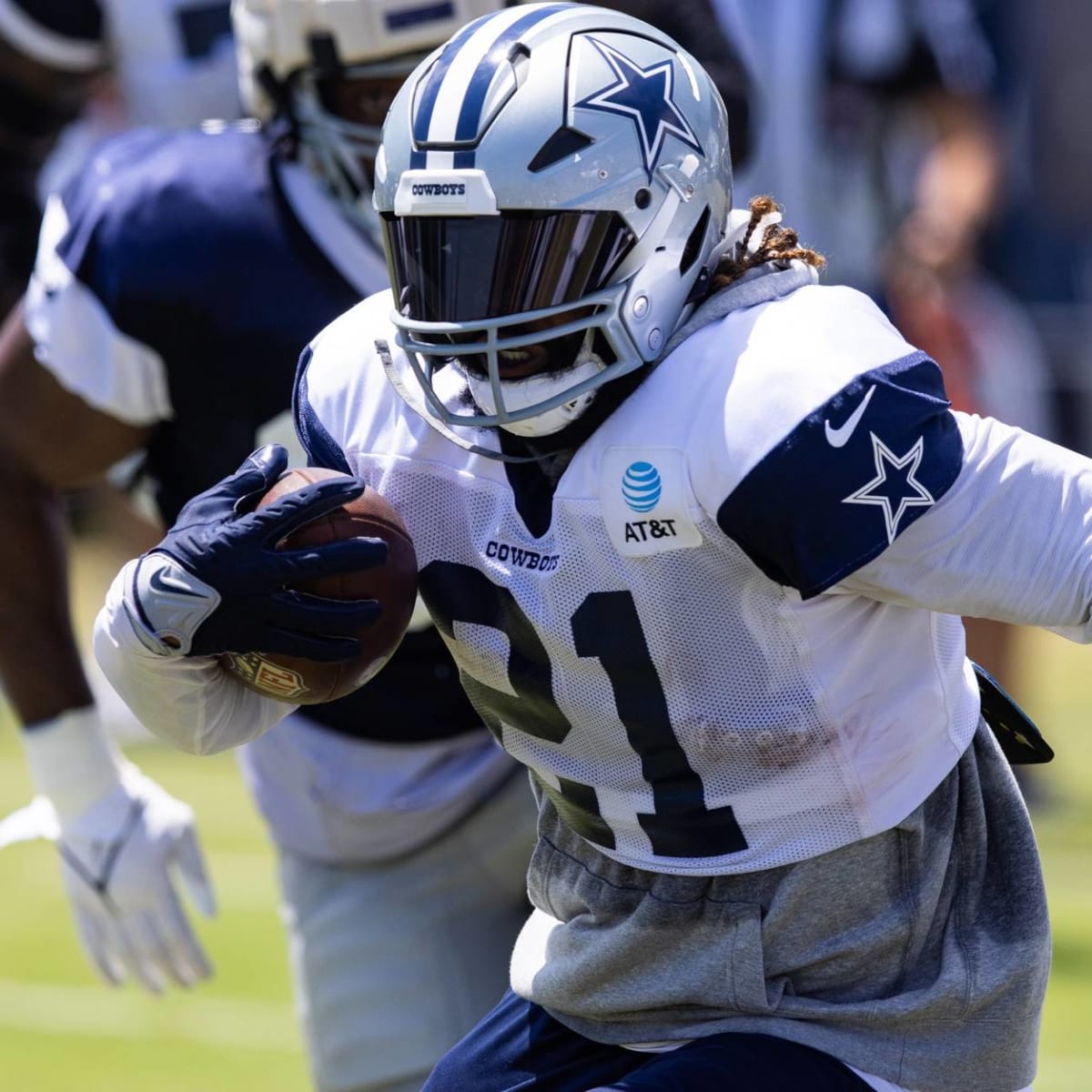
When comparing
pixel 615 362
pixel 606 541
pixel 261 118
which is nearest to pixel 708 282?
pixel 615 362

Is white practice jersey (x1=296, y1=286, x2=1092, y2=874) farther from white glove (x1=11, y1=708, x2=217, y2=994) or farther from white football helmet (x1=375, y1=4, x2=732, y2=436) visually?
white glove (x1=11, y1=708, x2=217, y2=994)

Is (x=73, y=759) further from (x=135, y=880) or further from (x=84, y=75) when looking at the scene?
(x=84, y=75)

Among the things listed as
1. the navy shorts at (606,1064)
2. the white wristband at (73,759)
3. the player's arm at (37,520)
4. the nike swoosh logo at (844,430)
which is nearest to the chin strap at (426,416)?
the nike swoosh logo at (844,430)

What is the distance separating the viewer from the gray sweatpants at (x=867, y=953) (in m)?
2.13

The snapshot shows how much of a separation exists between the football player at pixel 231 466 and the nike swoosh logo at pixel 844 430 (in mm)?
1211

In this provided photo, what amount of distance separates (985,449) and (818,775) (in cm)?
39

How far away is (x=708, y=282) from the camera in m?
2.24

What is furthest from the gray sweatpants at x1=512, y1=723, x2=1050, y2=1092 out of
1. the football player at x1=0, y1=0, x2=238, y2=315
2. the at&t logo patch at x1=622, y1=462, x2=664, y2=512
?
the football player at x1=0, y1=0, x2=238, y2=315

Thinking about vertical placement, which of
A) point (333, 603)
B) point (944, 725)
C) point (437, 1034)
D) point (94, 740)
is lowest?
point (437, 1034)

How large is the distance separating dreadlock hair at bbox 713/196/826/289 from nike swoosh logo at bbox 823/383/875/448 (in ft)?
1.03

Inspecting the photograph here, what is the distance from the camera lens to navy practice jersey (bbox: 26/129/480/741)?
9.97ft

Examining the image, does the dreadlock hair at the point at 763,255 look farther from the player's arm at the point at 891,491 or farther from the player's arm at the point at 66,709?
the player's arm at the point at 66,709

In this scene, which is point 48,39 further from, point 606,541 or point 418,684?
point 606,541

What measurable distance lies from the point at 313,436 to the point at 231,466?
29.8 inches
